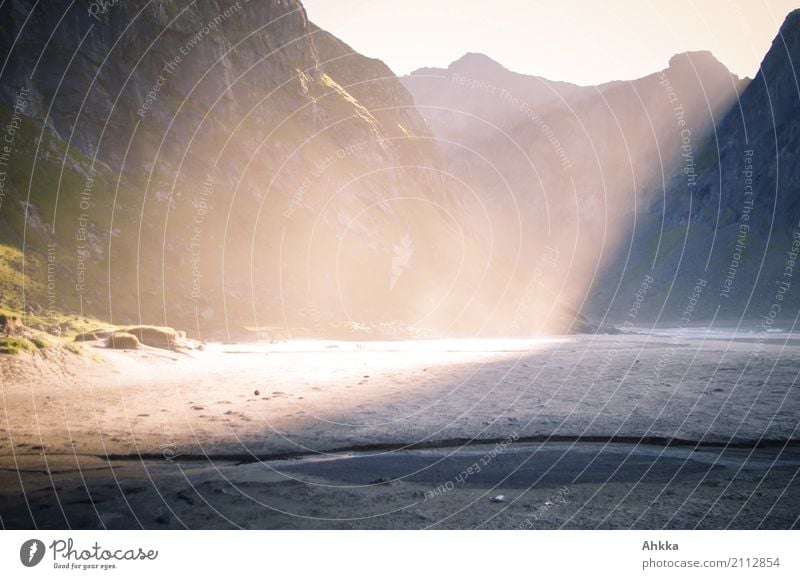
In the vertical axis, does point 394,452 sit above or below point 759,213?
below

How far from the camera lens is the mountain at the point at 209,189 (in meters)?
59.1

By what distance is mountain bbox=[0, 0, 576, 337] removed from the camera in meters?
59.1

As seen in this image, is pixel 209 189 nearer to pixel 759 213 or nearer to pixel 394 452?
pixel 394 452

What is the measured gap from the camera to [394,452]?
12.0m

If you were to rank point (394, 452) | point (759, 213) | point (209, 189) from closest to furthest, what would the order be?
point (394, 452), point (209, 189), point (759, 213)

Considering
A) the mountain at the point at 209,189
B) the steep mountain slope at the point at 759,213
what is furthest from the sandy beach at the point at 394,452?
the steep mountain slope at the point at 759,213

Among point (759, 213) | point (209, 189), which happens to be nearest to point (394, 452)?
point (209, 189)

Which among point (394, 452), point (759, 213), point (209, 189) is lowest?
point (394, 452)

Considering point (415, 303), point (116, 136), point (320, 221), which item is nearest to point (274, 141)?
point (320, 221)

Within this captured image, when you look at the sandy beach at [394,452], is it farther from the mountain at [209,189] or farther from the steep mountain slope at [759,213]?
the steep mountain slope at [759,213]

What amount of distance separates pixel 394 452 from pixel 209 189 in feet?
242

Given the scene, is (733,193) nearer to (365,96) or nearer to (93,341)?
(365,96)

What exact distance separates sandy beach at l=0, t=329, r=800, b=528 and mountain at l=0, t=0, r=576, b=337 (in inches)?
1602

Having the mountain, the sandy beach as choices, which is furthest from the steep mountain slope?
the sandy beach
